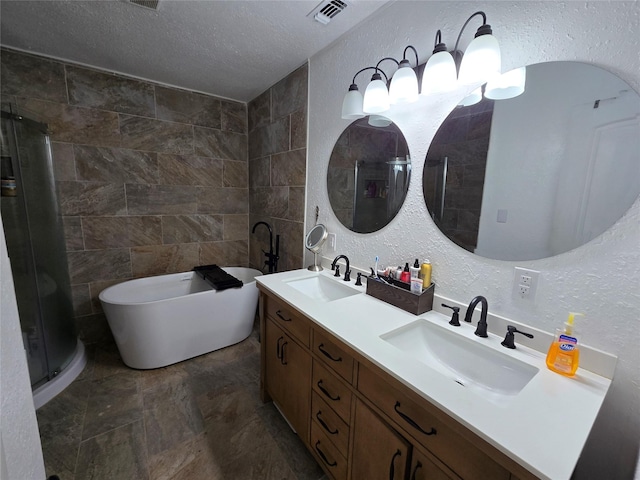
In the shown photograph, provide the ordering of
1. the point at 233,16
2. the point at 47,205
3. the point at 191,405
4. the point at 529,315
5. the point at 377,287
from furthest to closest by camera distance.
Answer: the point at 47,205, the point at 191,405, the point at 233,16, the point at 377,287, the point at 529,315

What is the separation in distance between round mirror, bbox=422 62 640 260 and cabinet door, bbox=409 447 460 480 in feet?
2.54

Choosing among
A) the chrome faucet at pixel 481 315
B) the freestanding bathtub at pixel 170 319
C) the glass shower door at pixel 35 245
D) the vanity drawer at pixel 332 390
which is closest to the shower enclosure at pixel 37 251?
the glass shower door at pixel 35 245

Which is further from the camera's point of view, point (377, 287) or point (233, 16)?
point (233, 16)

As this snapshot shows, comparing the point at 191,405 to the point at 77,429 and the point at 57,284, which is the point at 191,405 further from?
the point at 57,284

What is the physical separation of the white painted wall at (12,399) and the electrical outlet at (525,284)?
1.48m

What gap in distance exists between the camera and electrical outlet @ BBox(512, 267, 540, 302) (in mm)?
1010

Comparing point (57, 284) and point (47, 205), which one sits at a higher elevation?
point (47, 205)

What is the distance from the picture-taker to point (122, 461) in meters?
1.42

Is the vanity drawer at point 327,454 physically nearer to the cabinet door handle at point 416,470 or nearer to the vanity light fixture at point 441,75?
the cabinet door handle at point 416,470

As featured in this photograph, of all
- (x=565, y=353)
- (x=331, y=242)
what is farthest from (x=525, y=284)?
(x=331, y=242)

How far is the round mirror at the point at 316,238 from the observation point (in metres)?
1.93

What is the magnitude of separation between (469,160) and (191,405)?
219cm

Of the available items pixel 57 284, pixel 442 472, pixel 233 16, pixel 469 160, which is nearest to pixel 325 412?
pixel 442 472

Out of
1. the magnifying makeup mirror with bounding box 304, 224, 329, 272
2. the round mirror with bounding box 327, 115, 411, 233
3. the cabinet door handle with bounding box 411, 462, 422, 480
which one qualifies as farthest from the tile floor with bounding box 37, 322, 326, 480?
the round mirror with bounding box 327, 115, 411, 233
